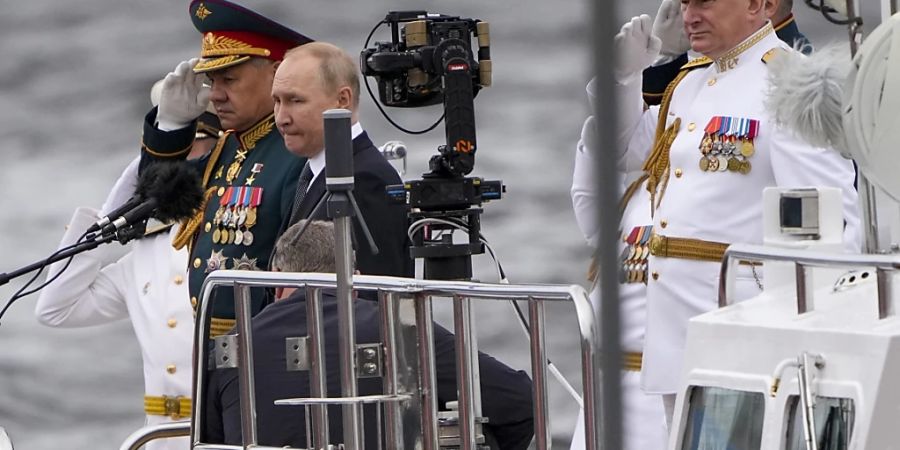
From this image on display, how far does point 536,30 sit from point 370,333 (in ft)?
4.47

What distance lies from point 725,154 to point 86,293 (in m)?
2.07

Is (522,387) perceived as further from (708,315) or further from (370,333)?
(708,315)

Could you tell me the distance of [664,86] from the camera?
14.9ft

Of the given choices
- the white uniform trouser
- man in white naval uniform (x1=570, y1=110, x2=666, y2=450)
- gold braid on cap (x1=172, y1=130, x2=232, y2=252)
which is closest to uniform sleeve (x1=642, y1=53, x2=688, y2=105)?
man in white naval uniform (x1=570, y1=110, x2=666, y2=450)

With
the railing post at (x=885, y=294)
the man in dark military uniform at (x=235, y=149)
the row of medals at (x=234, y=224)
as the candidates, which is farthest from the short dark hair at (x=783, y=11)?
the railing post at (x=885, y=294)

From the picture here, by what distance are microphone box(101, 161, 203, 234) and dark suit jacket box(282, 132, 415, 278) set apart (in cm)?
33

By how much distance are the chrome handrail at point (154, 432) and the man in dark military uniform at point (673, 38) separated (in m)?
1.49

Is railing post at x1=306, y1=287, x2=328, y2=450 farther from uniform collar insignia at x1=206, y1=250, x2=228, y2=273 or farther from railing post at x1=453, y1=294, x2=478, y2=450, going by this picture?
uniform collar insignia at x1=206, y1=250, x2=228, y2=273

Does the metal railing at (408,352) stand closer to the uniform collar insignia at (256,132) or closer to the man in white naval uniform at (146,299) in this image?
the uniform collar insignia at (256,132)

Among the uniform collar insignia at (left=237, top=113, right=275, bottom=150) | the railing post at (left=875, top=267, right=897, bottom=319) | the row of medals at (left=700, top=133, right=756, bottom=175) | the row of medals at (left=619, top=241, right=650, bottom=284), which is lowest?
the railing post at (left=875, top=267, right=897, bottom=319)

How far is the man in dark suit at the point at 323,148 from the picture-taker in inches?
153

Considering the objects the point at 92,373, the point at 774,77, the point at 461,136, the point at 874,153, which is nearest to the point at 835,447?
the point at 874,153

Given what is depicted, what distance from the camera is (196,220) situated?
15.3 ft

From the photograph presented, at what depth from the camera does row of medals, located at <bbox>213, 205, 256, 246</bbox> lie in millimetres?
4297
